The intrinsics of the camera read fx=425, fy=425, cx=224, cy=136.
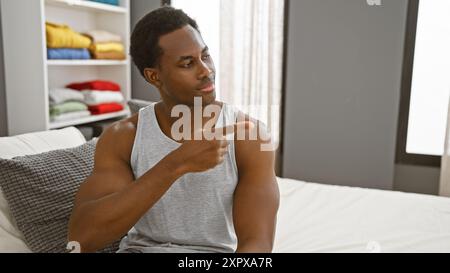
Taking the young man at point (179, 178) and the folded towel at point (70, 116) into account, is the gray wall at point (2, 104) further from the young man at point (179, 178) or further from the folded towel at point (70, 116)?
the young man at point (179, 178)

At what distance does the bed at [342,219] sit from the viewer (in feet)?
3.65

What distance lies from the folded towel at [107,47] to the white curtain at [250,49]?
1.73 ft

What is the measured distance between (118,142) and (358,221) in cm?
79

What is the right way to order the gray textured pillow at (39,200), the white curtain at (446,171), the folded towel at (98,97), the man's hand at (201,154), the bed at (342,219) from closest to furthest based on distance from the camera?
the man's hand at (201,154) → the gray textured pillow at (39,200) → the bed at (342,219) → the white curtain at (446,171) → the folded towel at (98,97)

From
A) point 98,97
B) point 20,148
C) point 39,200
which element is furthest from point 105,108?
point 39,200

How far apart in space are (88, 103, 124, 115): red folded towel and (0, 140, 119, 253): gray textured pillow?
0.97m

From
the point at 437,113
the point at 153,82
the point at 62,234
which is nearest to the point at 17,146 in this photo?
the point at 62,234

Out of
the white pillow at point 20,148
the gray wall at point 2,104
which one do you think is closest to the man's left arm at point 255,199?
the white pillow at point 20,148

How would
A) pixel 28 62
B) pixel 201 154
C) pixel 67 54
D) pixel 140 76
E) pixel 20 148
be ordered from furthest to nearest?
pixel 140 76
pixel 67 54
pixel 28 62
pixel 20 148
pixel 201 154

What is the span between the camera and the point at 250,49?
1990mm

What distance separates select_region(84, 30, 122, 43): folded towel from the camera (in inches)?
77.5

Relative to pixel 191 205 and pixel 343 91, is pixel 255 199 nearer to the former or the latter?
pixel 191 205

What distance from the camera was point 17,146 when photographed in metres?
1.19

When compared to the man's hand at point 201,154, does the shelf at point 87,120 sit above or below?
below
